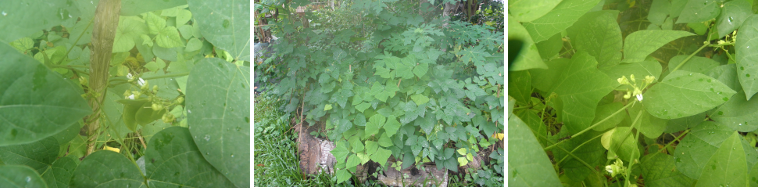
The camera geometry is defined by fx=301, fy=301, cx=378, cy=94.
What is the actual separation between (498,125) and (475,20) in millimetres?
233

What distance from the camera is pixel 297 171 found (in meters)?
0.68

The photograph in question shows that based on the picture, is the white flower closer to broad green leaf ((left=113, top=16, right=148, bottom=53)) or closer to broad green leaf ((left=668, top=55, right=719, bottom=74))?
broad green leaf ((left=668, top=55, right=719, bottom=74))

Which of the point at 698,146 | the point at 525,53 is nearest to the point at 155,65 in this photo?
the point at 525,53

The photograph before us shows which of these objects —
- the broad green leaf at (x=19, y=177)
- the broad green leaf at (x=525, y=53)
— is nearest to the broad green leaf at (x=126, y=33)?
the broad green leaf at (x=19, y=177)

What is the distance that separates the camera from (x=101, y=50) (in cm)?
27

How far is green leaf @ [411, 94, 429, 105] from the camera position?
65 cm

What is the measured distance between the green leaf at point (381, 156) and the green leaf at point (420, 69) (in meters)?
0.18

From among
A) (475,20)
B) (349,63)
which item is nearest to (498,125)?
(475,20)

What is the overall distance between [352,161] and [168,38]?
Result: 426 mm

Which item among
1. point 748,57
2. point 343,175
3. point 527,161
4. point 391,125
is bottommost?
point 343,175

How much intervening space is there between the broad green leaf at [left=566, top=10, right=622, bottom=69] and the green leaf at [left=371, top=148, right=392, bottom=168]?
0.43 meters

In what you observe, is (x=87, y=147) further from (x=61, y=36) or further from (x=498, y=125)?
(x=498, y=125)

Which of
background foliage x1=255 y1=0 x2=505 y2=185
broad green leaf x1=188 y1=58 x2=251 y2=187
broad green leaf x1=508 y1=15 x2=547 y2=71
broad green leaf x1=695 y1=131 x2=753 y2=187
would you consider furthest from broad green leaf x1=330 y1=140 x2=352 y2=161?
broad green leaf x1=695 y1=131 x2=753 y2=187

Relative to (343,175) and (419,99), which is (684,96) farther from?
(343,175)
